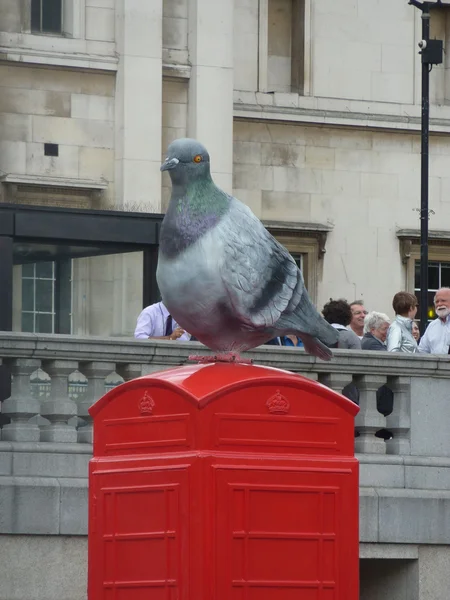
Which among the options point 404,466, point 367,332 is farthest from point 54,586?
point 367,332

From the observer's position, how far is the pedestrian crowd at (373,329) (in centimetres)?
1459

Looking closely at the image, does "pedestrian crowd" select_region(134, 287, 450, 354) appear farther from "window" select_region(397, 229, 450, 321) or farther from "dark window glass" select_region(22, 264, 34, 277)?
"window" select_region(397, 229, 450, 321)

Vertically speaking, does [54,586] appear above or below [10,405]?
below

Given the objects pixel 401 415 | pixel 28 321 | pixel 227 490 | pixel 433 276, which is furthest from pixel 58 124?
pixel 227 490

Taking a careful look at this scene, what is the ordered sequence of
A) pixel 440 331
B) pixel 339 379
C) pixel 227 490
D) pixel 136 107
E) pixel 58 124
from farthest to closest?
pixel 136 107 < pixel 58 124 < pixel 440 331 < pixel 339 379 < pixel 227 490

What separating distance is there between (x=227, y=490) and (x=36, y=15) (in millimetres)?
23752

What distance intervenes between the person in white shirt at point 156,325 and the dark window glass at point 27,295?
74.2 inches

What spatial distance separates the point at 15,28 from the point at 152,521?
23185 millimetres

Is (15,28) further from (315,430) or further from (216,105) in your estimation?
(315,430)

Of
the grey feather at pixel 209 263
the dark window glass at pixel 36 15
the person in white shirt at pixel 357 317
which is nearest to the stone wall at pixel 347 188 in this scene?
the dark window glass at pixel 36 15

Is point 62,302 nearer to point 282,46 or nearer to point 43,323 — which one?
point 43,323

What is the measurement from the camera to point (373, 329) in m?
15.4

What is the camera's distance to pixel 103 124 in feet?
100

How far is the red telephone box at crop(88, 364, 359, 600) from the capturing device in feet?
24.7
